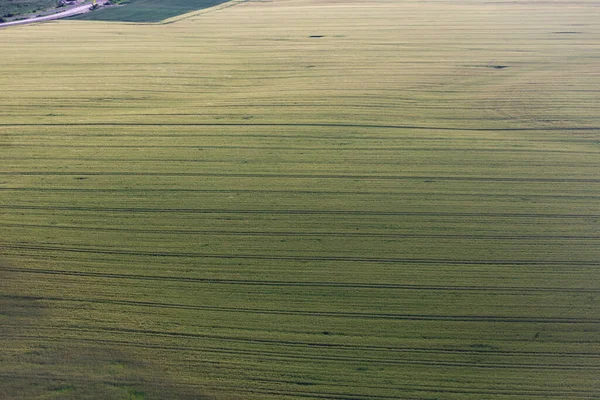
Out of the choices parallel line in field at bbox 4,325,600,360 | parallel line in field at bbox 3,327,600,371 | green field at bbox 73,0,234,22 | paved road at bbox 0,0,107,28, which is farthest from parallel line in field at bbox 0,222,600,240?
paved road at bbox 0,0,107,28

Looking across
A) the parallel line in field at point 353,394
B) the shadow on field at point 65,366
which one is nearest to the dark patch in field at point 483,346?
the parallel line in field at point 353,394

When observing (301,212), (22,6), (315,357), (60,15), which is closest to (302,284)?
(315,357)

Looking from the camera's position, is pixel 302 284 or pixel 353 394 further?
pixel 302 284

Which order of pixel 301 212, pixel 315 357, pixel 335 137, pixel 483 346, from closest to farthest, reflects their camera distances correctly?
1. pixel 315 357
2. pixel 483 346
3. pixel 301 212
4. pixel 335 137

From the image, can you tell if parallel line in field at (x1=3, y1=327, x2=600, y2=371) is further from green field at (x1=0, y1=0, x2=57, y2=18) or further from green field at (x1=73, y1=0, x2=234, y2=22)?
green field at (x1=0, y1=0, x2=57, y2=18)

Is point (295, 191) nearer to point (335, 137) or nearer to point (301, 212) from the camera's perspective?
point (301, 212)
